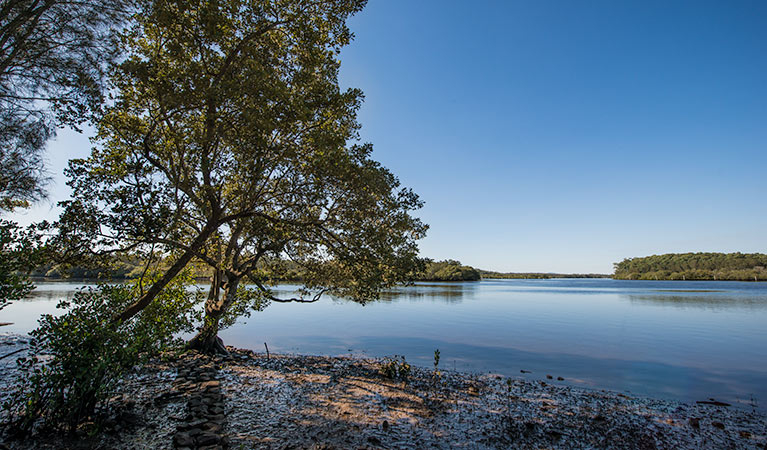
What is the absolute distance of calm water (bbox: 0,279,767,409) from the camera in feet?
49.1

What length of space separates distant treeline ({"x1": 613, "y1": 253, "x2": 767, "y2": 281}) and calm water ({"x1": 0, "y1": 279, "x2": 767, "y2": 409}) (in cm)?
13485

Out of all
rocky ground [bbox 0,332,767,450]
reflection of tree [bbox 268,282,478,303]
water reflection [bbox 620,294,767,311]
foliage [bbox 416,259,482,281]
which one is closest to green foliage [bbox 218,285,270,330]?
rocky ground [bbox 0,332,767,450]

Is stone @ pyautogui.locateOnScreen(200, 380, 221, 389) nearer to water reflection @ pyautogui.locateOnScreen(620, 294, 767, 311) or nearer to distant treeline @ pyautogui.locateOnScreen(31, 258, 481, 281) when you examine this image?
distant treeline @ pyautogui.locateOnScreen(31, 258, 481, 281)

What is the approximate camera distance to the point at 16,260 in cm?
746

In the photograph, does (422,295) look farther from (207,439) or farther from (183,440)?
(183,440)

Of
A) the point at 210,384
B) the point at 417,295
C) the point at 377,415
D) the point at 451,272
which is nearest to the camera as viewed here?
the point at 377,415

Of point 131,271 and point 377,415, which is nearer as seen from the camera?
point 377,415

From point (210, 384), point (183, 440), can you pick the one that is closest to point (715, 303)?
point (210, 384)

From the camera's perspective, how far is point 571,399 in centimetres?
1114

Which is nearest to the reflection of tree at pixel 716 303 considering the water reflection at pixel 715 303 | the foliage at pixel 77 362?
the water reflection at pixel 715 303

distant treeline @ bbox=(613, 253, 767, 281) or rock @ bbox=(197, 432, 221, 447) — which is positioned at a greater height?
distant treeline @ bbox=(613, 253, 767, 281)

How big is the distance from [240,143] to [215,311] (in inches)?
347

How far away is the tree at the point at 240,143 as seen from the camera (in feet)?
30.0

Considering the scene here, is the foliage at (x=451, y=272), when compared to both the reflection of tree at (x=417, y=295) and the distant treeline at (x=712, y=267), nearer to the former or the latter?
the reflection of tree at (x=417, y=295)
